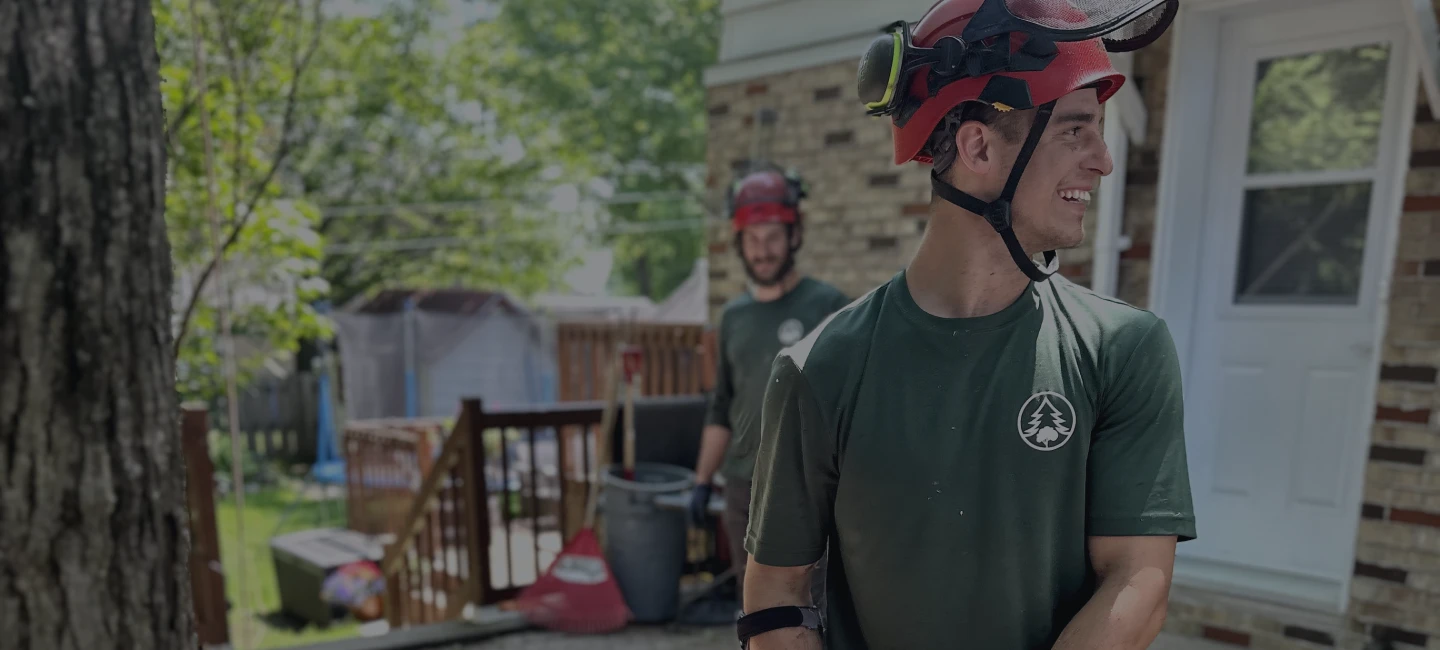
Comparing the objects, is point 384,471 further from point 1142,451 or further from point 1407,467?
point 1142,451

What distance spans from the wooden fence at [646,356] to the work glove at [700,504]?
2.64m

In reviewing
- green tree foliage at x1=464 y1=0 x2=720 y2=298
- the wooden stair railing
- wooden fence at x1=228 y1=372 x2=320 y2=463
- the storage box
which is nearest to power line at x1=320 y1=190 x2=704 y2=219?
green tree foliage at x1=464 y1=0 x2=720 y2=298

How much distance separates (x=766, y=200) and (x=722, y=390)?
2.65 feet

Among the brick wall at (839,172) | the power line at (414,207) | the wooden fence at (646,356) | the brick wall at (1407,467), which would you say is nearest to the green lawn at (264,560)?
the wooden fence at (646,356)

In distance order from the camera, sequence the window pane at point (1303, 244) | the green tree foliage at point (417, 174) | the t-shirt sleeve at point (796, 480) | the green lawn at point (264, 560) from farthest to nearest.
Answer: the green tree foliage at point (417, 174) < the green lawn at point (264, 560) < the window pane at point (1303, 244) < the t-shirt sleeve at point (796, 480)

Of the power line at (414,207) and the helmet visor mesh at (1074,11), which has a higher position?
the power line at (414,207)

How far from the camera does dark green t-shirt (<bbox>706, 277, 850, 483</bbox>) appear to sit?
3.26 m

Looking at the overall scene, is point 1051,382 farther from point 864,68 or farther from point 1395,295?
point 1395,295

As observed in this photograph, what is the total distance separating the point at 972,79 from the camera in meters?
1.25

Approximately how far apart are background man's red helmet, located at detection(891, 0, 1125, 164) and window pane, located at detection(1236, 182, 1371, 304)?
3.18 meters

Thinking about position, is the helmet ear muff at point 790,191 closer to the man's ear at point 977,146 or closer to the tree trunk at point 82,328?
the man's ear at point 977,146

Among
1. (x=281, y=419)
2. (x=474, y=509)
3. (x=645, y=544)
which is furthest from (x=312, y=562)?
(x=281, y=419)

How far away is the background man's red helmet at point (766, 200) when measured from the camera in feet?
11.1

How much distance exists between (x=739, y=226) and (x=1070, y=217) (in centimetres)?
225
